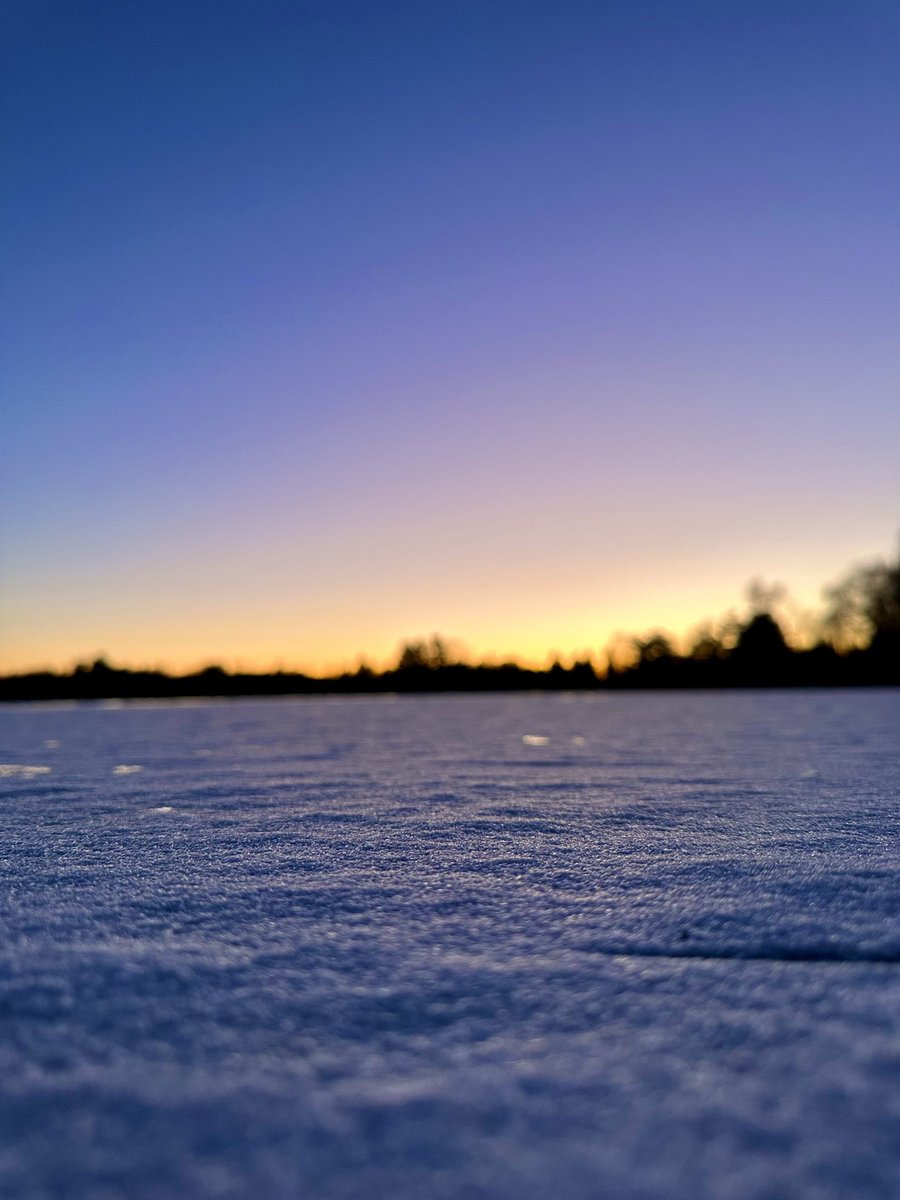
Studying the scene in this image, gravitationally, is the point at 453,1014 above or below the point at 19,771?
above

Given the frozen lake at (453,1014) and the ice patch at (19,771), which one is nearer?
the frozen lake at (453,1014)

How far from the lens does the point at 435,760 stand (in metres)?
5.86

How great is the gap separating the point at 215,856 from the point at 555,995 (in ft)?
4.62

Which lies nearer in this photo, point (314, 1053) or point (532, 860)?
point (314, 1053)

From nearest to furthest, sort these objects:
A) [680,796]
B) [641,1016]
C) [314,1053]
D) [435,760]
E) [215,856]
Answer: [314,1053] < [641,1016] < [215,856] < [680,796] < [435,760]

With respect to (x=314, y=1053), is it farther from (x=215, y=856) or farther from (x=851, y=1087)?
(x=215, y=856)

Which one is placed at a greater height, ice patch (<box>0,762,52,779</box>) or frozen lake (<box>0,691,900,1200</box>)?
frozen lake (<box>0,691,900,1200</box>)

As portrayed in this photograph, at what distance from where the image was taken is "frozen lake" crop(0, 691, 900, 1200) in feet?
2.79

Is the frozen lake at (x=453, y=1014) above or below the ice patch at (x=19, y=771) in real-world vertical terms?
above

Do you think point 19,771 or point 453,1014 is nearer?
point 453,1014

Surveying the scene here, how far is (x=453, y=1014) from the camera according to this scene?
1.18m

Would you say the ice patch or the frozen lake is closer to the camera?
the frozen lake

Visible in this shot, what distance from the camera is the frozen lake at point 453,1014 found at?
0.85 m

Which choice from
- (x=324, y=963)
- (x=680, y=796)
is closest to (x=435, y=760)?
(x=680, y=796)
